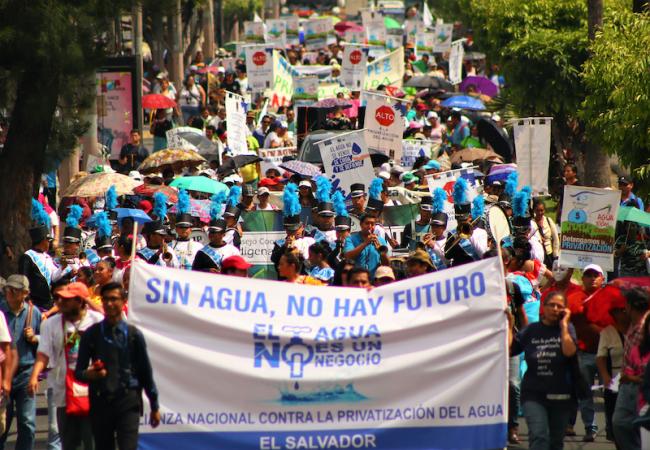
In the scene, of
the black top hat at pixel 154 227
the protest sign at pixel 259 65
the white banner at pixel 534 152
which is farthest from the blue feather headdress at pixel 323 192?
the protest sign at pixel 259 65

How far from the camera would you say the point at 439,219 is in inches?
558

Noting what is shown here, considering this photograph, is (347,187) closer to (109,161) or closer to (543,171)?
(543,171)

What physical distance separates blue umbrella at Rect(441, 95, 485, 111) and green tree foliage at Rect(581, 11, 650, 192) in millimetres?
15789

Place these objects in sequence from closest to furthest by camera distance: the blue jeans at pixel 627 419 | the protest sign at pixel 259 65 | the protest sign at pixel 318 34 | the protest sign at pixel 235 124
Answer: the blue jeans at pixel 627 419, the protest sign at pixel 235 124, the protest sign at pixel 259 65, the protest sign at pixel 318 34

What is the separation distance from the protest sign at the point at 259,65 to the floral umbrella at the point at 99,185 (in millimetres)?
12183

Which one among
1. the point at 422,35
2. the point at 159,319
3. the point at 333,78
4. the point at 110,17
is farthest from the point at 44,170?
the point at 422,35

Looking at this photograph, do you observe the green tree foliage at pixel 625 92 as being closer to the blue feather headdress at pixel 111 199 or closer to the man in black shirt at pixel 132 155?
the blue feather headdress at pixel 111 199

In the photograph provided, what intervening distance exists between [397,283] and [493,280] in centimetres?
59

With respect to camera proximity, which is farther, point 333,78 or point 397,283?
point 333,78

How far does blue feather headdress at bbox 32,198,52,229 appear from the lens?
1644 cm

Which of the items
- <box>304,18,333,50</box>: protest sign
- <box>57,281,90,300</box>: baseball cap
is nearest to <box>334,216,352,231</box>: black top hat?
<box>57,281,90,300</box>: baseball cap

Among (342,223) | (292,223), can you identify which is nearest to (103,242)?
(292,223)

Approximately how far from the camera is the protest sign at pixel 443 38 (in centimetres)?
4728

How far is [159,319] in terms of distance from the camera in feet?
30.2
